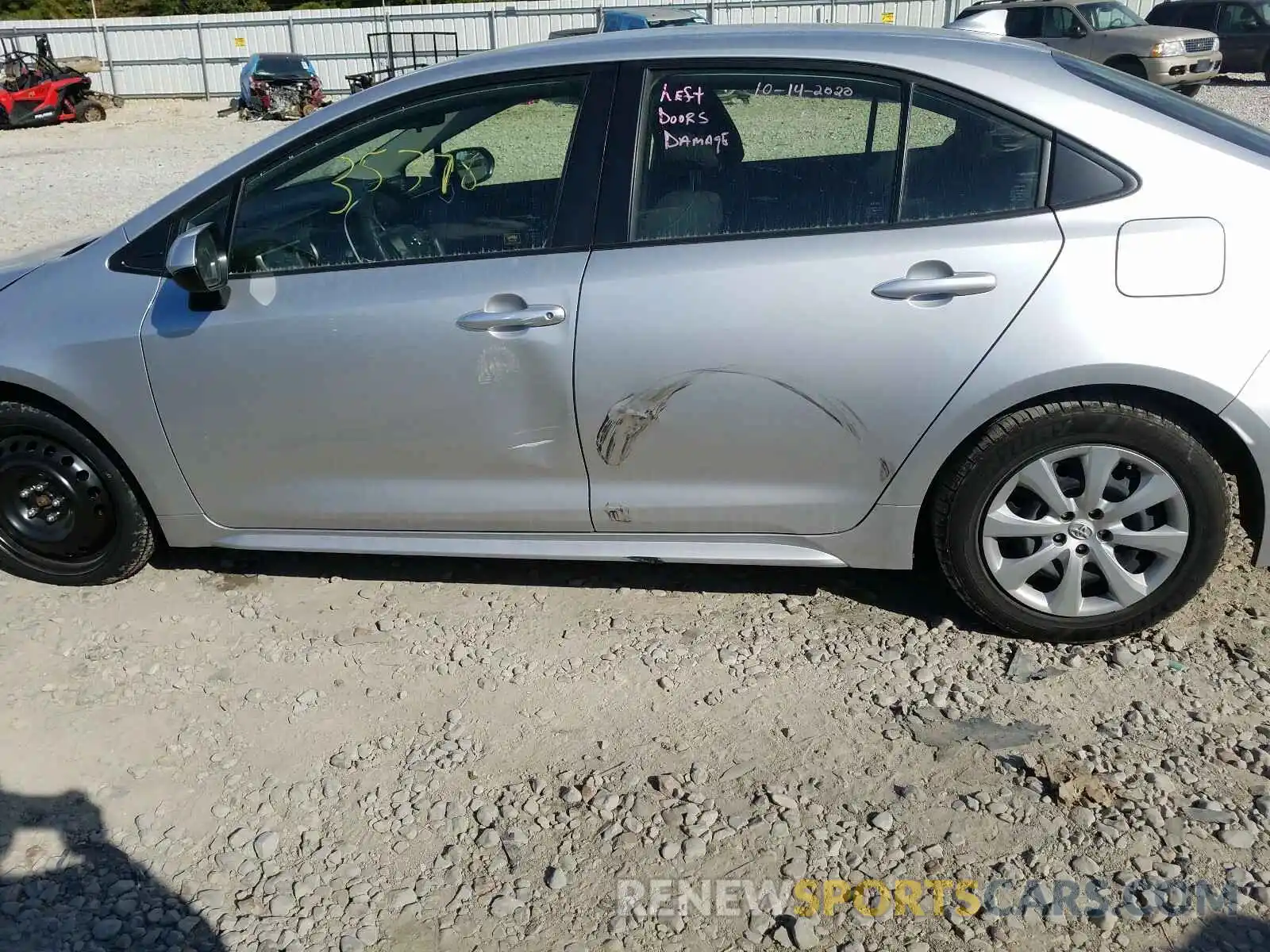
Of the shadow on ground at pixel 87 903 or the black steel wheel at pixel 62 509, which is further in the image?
the black steel wheel at pixel 62 509

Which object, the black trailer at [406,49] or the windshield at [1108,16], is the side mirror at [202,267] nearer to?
the windshield at [1108,16]

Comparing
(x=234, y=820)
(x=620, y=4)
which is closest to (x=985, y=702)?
(x=234, y=820)

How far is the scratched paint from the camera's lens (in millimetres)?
2988

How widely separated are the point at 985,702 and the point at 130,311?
9.40 feet

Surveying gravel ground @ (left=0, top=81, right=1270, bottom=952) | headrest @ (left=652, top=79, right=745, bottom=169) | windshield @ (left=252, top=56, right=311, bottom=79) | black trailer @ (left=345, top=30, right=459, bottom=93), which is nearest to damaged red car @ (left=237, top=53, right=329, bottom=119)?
windshield @ (left=252, top=56, right=311, bottom=79)

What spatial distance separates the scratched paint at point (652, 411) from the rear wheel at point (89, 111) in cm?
2717

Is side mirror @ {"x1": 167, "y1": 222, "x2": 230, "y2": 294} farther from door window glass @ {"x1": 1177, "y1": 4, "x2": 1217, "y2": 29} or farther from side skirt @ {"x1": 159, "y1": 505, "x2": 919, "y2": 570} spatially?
door window glass @ {"x1": 1177, "y1": 4, "x2": 1217, "y2": 29}

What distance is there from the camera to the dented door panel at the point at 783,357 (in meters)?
2.88

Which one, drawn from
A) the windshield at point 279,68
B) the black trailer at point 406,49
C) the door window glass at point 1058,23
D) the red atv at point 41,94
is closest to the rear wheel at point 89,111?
the red atv at point 41,94

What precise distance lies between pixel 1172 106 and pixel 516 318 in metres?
2.02

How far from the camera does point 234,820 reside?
2.68 m

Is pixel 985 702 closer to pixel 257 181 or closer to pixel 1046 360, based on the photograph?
pixel 1046 360

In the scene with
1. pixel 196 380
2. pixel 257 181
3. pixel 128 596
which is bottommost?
pixel 128 596

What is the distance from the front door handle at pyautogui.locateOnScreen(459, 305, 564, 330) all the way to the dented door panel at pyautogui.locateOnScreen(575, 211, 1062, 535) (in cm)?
9
